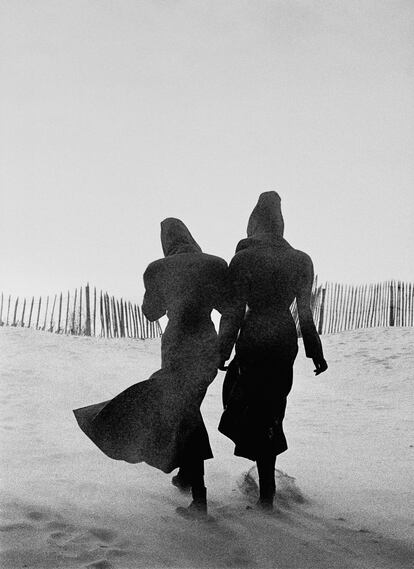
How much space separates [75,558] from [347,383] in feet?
26.8

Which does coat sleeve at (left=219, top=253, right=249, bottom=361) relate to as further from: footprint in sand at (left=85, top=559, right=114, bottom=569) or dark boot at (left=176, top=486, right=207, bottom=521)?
footprint in sand at (left=85, top=559, right=114, bottom=569)

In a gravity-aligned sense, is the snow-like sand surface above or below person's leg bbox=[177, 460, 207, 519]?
below

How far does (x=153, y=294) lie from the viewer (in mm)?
3570

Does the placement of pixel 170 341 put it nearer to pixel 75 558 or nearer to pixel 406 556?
pixel 75 558

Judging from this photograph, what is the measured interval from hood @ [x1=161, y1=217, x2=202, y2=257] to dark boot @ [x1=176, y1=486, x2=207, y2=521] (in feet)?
4.43

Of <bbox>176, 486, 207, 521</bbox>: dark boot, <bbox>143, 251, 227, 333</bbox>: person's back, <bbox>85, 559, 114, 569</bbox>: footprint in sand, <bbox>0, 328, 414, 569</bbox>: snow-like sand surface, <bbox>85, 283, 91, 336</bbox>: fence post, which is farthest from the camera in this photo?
<bbox>85, 283, 91, 336</bbox>: fence post

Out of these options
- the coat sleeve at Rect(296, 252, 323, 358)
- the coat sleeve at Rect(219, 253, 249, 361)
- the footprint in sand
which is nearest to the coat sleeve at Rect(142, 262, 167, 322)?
the coat sleeve at Rect(219, 253, 249, 361)

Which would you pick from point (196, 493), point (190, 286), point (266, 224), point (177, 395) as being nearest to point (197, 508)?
point (196, 493)

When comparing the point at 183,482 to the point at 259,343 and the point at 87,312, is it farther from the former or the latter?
the point at 87,312

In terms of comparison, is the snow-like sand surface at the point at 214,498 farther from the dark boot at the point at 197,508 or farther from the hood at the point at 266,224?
the hood at the point at 266,224

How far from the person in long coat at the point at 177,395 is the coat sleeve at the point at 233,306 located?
39 mm

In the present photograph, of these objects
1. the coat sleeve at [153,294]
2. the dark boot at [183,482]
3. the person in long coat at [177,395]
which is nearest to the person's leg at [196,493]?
the person in long coat at [177,395]

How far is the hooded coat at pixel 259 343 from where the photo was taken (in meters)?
3.46

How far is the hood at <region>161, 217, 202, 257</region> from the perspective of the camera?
360 cm
